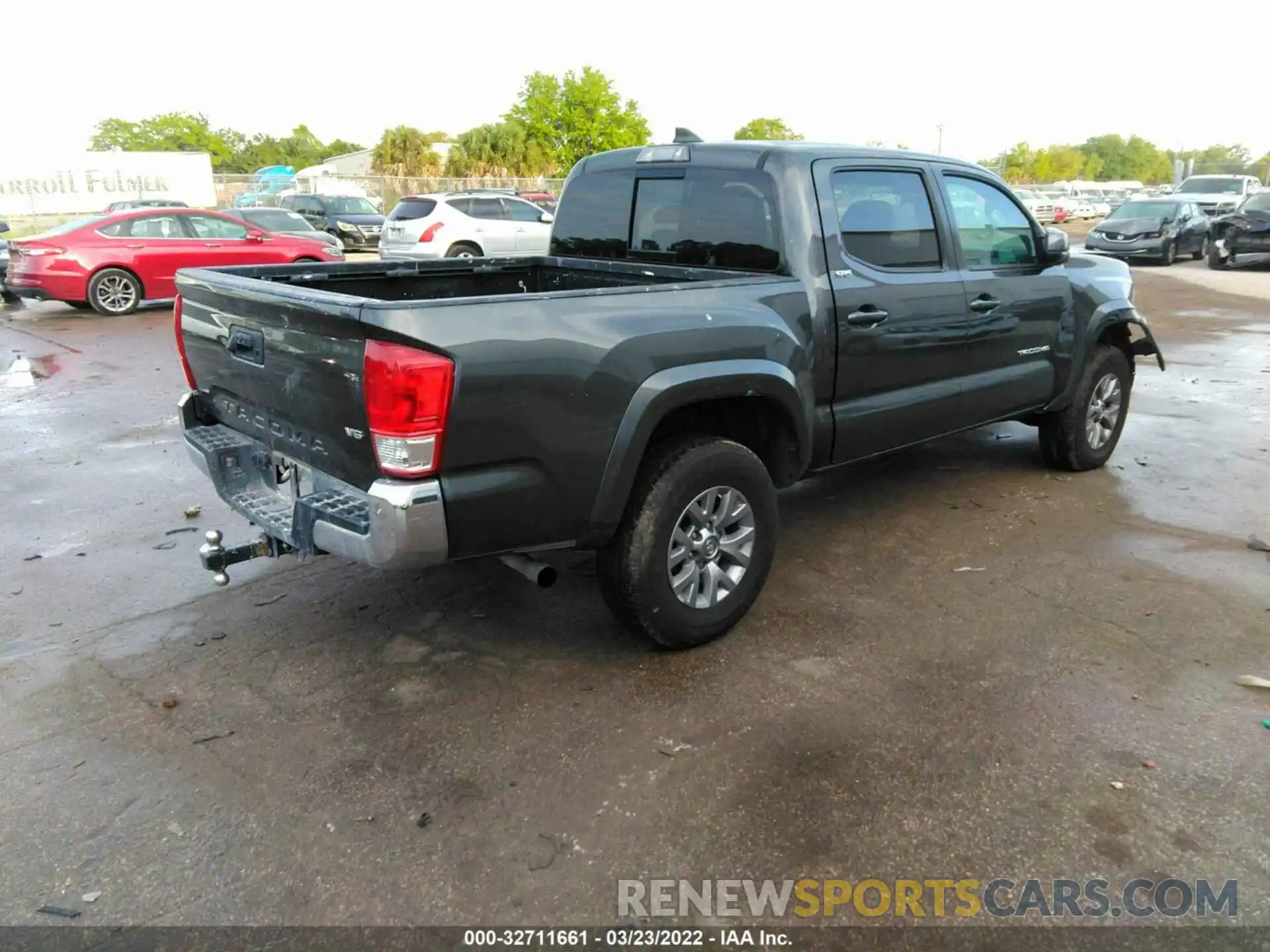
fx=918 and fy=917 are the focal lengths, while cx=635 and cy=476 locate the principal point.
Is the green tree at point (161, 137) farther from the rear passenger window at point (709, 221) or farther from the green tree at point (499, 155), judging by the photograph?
the rear passenger window at point (709, 221)

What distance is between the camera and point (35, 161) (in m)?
36.5

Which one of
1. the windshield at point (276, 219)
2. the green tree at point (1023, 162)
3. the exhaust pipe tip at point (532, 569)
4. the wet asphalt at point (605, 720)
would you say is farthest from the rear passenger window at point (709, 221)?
the green tree at point (1023, 162)

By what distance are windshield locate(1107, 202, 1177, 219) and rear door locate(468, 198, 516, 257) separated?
1498 centimetres

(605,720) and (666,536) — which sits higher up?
(666,536)

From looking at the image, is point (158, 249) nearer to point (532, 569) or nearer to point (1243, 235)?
point (532, 569)

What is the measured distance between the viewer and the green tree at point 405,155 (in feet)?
164

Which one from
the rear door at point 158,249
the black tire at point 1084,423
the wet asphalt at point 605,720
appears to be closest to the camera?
the wet asphalt at point 605,720

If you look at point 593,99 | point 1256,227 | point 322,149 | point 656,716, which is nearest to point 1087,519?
point 656,716

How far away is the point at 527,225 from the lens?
1738 cm

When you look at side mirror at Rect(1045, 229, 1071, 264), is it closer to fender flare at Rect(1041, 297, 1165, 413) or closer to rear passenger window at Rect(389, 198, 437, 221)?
fender flare at Rect(1041, 297, 1165, 413)

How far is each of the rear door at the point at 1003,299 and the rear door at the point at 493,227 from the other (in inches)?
496

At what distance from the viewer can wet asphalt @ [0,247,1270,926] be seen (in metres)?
2.59

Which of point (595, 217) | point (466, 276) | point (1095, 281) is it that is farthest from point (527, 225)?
point (1095, 281)

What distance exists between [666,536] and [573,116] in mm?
51067
